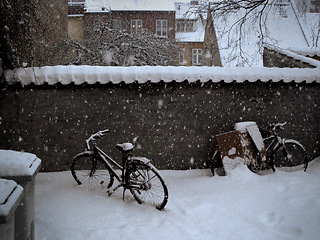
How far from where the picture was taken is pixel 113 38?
1125 cm

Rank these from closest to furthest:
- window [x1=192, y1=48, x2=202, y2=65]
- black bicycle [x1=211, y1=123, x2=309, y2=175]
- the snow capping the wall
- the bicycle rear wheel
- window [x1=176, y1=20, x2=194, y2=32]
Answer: the bicycle rear wheel, the snow capping the wall, black bicycle [x1=211, y1=123, x2=309, y2=175], window [x1=176, y1=20, x2=194, y2=32], window [x1=192, y1=48, x2=202, y2=65]

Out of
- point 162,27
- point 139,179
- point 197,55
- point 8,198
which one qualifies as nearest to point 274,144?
point 139,179

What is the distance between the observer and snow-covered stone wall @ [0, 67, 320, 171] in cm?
534

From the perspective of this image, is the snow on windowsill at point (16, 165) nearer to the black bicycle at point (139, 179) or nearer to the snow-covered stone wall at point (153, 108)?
the black bicycle at point (139, 179)

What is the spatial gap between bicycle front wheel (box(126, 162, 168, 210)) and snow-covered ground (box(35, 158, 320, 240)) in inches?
6.2

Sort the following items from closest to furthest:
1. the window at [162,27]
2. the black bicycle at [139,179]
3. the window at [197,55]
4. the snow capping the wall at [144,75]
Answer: the black bicycle at [139,179] < the snow capping the wall at [144,75] < the window at [162,27] < the window at [197,55]

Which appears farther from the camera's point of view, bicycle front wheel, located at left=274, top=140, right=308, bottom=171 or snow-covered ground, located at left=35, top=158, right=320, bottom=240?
bicycle front wheel, located at left=274, top=140, right=308, bottom=171

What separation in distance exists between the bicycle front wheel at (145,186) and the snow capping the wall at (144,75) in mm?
2058

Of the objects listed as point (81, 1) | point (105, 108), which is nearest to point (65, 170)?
point (105, 108)

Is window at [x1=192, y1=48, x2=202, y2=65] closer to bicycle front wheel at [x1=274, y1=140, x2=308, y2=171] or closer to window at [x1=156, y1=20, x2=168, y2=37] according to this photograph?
window at [x1=156, y1=20, x2=168, y2=37]

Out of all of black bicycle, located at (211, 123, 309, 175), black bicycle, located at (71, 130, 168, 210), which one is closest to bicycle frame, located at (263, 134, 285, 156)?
black bicycle, located at (211, 123, 309, 175)

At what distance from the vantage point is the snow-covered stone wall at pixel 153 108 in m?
5.34

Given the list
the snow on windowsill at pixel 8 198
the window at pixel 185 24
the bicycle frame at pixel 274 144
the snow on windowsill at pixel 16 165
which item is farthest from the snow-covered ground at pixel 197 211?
the window at pixel 185 24

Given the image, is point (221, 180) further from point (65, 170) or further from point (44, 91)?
point (44, 91)
